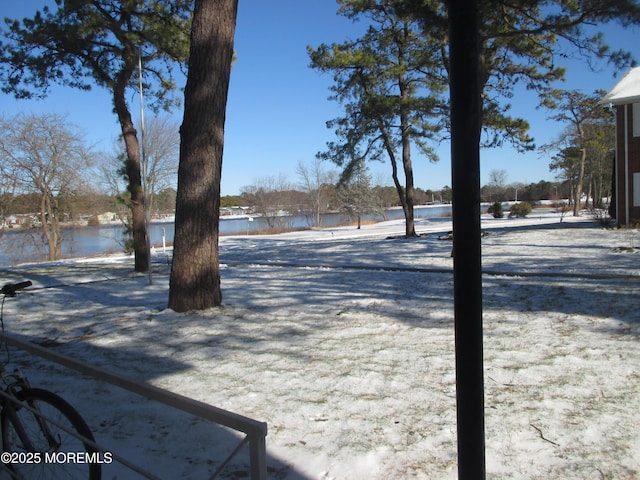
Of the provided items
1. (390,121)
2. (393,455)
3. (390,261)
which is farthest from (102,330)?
(390,121)

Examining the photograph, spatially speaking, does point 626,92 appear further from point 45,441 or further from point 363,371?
point 45,441

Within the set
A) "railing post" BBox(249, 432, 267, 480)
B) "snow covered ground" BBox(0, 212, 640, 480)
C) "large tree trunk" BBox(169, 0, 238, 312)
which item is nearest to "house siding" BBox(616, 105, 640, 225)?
"snow covered ground" BBox(0, 212, 640, 480)

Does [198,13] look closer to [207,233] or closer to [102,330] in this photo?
[207,233]

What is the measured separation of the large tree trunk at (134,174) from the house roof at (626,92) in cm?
1694

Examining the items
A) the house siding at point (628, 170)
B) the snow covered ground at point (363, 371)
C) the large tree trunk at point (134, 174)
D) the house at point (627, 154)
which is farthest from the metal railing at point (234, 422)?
the house siding at point (628, 170)

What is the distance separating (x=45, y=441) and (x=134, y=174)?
1018cm

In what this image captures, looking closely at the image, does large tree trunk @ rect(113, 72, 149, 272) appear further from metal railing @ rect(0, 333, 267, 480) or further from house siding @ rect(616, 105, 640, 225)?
house siding @ rect(616, 105, 640, 225)

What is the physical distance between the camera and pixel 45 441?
2232mm

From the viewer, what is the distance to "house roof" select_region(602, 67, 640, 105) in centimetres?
1667

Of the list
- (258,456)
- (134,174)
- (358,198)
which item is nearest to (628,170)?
(134,174)

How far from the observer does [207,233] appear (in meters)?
6.29

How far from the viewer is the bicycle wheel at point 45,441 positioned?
83.7 inches

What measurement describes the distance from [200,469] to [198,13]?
600 cm

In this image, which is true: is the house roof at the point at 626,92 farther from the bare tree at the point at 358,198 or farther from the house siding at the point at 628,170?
the bare tree at the point at 358,198
